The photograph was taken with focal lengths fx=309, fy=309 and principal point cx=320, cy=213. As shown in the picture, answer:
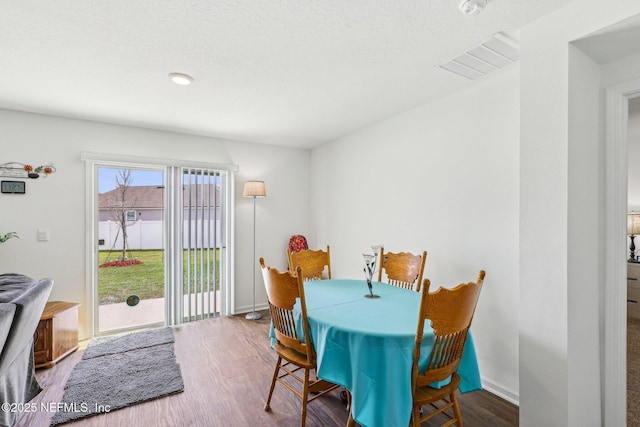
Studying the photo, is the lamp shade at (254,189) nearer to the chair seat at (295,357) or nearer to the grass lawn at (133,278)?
the grass lawn at (133,278)

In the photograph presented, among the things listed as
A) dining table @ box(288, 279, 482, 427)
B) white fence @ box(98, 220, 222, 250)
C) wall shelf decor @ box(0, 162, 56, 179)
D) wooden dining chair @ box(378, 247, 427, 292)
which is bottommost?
dining table @ box(288, 279, 482, 427)

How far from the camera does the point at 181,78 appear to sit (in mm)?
2379

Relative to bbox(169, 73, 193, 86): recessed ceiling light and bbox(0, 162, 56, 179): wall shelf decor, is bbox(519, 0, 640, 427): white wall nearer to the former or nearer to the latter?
bbox(169, 73, 193, 86): recessed ceiling light

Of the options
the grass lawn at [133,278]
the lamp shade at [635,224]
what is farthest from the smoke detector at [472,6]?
the grass lawn at [133,278]

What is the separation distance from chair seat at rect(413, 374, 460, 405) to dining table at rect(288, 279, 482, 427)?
0.34 ft

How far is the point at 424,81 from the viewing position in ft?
8.17

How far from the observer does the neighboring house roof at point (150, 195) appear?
3.93m

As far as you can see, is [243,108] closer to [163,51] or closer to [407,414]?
[163,51]

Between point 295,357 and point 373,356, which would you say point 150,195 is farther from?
point 373,356

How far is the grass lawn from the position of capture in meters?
3.80

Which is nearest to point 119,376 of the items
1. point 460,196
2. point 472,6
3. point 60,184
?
point 60,184

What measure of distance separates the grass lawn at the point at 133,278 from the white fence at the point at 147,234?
10 cm

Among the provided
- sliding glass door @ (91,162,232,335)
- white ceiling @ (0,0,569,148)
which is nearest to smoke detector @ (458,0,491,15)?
white ceiling @ (0,0,569,148)

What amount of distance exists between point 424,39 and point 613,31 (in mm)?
901
